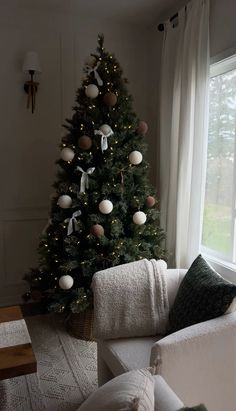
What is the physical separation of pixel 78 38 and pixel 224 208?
205 centimetres

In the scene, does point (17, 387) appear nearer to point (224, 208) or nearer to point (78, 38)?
point (224, 208)

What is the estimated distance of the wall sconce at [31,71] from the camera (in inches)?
115

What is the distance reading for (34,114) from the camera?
318 centimetres

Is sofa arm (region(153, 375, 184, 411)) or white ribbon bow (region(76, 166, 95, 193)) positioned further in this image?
white ribbon bow (region(76, 166, 95, 193))

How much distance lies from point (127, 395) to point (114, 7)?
3.04 m

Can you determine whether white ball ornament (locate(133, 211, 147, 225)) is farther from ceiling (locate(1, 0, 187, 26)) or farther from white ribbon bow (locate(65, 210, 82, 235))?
ceiling (locate(1, 0, 187, 26))

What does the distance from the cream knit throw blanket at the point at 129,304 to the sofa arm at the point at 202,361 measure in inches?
13.3

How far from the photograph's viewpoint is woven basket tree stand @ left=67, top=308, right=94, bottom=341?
265 centimetres

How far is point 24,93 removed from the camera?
3125 mm

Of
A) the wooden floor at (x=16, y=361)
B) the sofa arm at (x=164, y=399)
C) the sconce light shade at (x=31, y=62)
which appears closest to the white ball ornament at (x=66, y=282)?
the wooden floor at (x=16, y=361)

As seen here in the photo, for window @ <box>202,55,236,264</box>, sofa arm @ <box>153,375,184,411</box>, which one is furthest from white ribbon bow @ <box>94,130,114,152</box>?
sofa arm @ <box>153,375,184,411</box>

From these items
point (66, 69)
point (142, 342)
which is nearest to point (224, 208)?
point (142, 342)

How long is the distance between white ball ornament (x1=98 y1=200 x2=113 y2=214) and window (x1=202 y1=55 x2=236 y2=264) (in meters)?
0.79

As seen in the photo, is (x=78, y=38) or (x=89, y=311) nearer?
(x=89, y=311)
